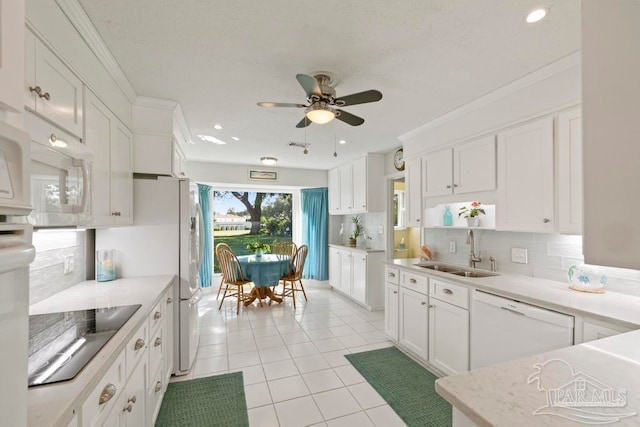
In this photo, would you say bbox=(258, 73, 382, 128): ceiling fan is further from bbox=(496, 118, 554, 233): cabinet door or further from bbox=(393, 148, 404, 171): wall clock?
bbox=(393, 148, 404, 171): wall clock

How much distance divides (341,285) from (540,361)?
4.40 metres

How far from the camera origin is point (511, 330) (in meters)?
2.00

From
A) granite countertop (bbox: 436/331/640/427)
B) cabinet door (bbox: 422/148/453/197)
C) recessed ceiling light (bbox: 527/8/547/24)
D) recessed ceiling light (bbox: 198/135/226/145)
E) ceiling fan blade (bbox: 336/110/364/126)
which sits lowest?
granite countertop (bbox: 436/331/640/427)

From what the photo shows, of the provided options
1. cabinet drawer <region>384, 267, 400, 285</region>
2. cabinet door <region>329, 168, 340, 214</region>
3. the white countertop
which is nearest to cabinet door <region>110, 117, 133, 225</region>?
the white countertop

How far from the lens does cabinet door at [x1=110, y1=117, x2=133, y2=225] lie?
2.11m

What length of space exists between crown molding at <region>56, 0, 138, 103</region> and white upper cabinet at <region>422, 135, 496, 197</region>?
2.93m

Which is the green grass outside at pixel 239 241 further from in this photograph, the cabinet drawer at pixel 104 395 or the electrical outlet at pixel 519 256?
the cabinet drawer at pixel 104 395

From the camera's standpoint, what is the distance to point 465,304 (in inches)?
93.0

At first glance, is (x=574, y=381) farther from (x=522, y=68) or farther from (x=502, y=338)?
(x=522, y=68)

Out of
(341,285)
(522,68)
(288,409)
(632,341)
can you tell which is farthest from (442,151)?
(341,285)

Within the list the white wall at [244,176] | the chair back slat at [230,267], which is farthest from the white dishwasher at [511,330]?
the white wall at [244,176]

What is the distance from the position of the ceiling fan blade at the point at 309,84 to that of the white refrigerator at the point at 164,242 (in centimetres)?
150

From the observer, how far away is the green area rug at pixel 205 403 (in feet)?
6.77
